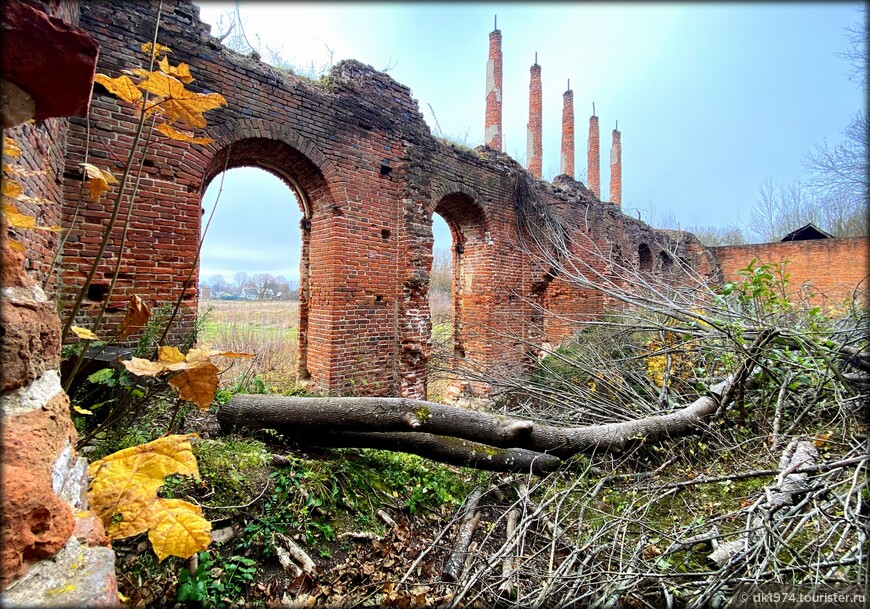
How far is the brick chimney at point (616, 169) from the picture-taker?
925 inches

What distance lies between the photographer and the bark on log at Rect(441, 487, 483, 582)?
259cm

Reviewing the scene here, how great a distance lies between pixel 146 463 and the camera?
142 centimetres

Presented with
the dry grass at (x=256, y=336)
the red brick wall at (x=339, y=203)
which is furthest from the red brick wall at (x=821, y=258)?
the dry grass at (x=256, y=336)

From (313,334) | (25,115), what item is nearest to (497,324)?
(313,334)

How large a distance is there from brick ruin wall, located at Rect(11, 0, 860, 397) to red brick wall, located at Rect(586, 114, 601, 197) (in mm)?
14776

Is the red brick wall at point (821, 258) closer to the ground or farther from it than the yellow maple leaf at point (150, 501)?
farther from it

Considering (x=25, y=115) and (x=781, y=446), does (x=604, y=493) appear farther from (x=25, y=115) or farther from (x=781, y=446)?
(x=25, y=115)

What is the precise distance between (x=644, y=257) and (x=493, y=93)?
9727 millimetres

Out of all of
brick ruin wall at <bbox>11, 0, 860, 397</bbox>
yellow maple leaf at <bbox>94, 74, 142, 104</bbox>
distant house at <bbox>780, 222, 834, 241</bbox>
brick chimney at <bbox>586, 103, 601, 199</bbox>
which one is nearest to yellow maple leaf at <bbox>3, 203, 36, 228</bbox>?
yellow maple leaf at <bbox>94, 74, 142, 104</bbox>

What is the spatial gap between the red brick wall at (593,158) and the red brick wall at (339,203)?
50.4 feet

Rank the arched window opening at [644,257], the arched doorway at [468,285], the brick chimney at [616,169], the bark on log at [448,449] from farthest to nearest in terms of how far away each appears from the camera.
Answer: the brick chimney at [616,169] < the arched window opening at [644,257] < the arched doorway at [468,285] < the bark on log at [448,449]

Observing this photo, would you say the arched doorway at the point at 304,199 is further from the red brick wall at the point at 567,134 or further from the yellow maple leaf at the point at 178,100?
the red brick wall at the point at 567,134

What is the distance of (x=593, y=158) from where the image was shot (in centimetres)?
2184

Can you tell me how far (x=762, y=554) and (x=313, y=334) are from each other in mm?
5296
